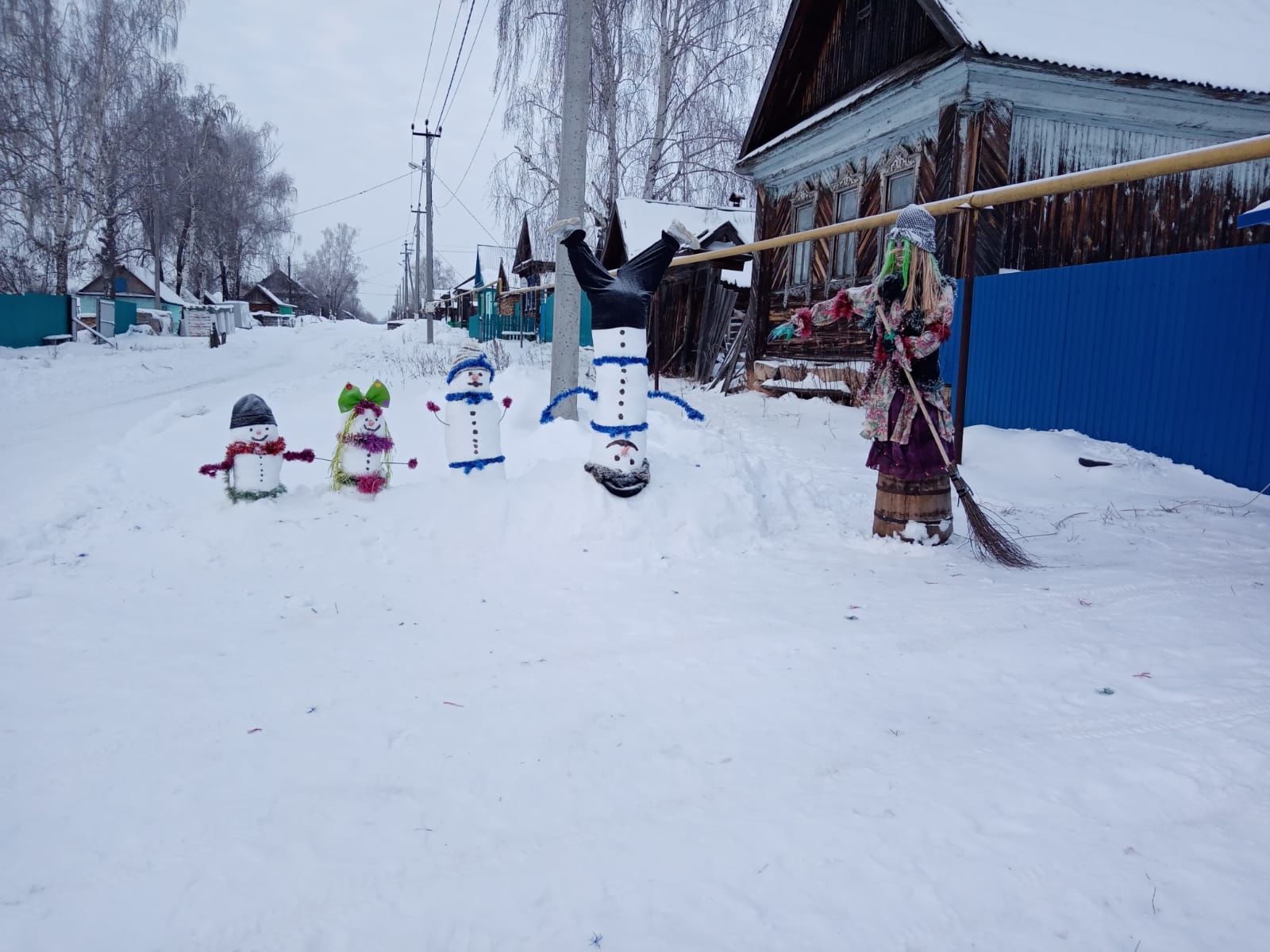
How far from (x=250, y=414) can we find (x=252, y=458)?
309 millimetres

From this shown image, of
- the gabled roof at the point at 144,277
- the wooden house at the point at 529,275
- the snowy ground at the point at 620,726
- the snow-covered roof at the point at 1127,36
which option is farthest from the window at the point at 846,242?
Result: the gabled roof at the point at 144,277

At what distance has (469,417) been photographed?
4.57m

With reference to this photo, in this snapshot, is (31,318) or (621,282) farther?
(31,318)

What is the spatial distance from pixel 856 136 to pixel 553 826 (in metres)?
10.2

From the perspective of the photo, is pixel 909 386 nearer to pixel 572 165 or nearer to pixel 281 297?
pixel 572 165

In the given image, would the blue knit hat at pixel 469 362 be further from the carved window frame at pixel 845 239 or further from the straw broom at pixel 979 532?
the carved window frame at pixel 845 239

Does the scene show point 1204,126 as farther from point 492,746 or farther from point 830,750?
point 492,746

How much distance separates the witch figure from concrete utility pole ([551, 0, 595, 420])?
128 inches

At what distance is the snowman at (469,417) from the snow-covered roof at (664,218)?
37.7ft

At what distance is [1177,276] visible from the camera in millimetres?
5621

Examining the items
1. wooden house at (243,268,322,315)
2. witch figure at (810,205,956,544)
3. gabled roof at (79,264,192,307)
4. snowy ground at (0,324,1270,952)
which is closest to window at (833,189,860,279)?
snowy ground at (0,324,1270,952)

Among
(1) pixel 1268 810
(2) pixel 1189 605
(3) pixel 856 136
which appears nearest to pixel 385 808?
(1) pixel 1268 810

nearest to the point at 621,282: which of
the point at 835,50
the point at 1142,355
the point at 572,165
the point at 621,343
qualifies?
the point at 621,343

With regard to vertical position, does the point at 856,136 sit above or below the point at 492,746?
above
